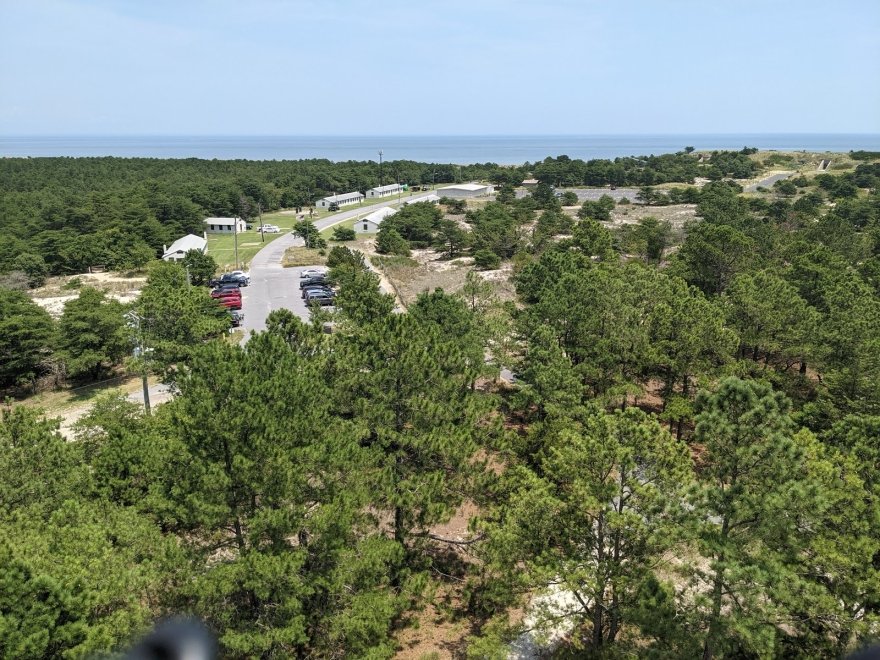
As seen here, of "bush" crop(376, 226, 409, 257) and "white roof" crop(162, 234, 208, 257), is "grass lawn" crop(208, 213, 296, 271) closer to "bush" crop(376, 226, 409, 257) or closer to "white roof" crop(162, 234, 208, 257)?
"white roof" crop(162, 234, 208, 257)

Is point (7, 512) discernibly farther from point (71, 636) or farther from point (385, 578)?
point (385, 578)

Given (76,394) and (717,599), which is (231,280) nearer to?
(76,394)

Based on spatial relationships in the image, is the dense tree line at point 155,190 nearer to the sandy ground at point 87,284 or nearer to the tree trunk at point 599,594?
the sandy ground at point 87,284

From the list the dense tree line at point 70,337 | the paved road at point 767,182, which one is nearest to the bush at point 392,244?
the dense tree line at point 70,337

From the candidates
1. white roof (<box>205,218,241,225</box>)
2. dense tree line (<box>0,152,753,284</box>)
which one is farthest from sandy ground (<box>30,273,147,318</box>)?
white roof (<box>205,218,241,225</box>)

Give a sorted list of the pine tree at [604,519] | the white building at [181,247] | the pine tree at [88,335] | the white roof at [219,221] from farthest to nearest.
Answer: the white roof at [219,221], the white building at [181,247], the pine tree at [88,335], the pine tree at [604,519]

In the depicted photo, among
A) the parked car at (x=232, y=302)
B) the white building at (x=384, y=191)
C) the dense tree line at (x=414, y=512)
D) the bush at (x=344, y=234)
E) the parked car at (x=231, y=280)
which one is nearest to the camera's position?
the dense tree line at (x=414, y=512)
